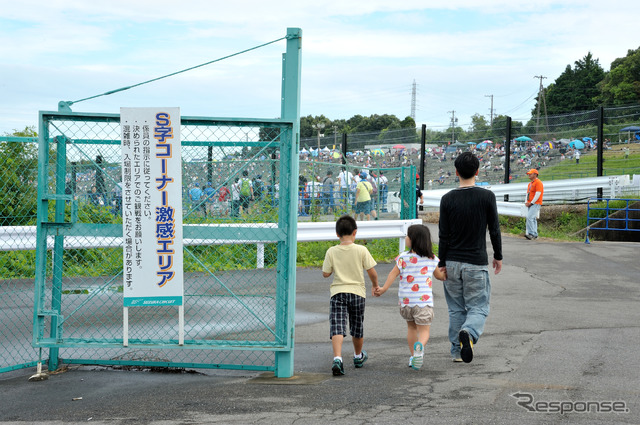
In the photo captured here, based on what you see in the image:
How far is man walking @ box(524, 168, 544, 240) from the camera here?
56.2 ft

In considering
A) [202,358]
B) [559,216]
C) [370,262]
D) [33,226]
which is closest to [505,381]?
[370,262]

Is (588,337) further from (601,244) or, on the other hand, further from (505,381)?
(601,244)

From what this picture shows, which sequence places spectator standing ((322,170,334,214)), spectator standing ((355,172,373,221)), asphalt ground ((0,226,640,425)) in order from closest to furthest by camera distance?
asphalt ground ((0,226,640,425)), spectator standing ((322,170,334,214)), spectator standing ((355,172,373,221))

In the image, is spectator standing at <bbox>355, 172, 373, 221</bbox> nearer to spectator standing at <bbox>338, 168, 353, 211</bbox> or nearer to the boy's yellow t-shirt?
spectator standing at <bbox>338, 168, 353, 211</bbox>

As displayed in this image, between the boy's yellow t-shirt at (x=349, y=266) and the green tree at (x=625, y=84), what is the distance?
2152 inches

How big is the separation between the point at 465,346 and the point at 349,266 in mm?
1251

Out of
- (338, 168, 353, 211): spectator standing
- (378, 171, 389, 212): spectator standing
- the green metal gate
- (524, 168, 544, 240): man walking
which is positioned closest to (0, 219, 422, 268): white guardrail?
(338, 168, 353, 211): spectator standing

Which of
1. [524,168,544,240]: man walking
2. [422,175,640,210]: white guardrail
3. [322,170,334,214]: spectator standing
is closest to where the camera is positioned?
[322,170,334,214]: spectator standing

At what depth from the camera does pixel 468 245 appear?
18.9ft

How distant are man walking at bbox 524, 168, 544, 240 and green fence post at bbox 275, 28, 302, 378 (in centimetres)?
1304

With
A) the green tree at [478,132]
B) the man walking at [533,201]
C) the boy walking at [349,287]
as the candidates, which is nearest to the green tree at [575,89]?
the green tree at [478,132]

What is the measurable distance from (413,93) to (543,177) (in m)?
87.7

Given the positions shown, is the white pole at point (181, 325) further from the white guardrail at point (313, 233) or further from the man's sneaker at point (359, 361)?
the white guardrail at point (313, 233)

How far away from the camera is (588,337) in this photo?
7070mm
